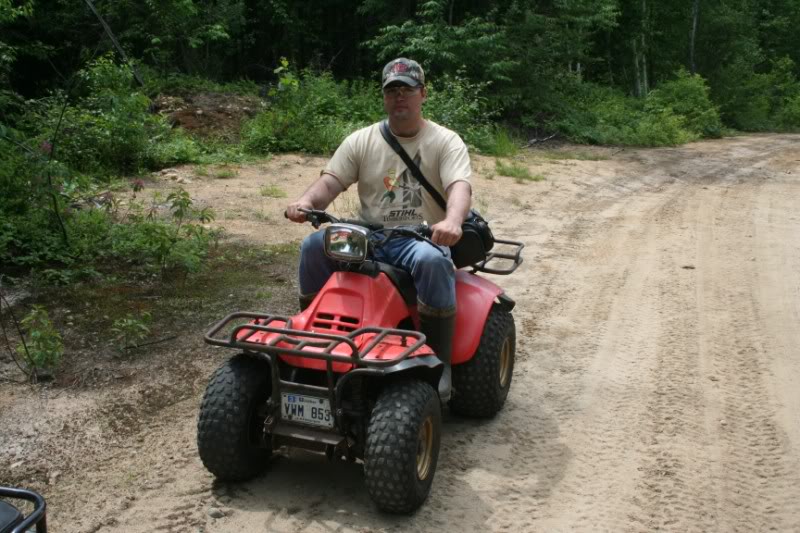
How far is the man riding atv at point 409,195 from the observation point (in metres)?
4.23

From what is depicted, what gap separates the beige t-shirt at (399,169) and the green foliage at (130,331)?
2.01m

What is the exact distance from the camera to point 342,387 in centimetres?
371

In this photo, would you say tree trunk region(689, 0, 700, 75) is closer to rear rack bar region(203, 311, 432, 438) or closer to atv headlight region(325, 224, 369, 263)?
atv headlight region(325, 224, 369, 263)

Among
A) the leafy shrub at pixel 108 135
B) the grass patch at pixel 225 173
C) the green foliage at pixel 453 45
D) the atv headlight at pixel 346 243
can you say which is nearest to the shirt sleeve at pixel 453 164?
the atv headlight at pixel 346 243

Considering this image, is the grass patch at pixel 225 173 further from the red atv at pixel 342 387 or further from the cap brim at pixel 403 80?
the red atv at pixel 342 387

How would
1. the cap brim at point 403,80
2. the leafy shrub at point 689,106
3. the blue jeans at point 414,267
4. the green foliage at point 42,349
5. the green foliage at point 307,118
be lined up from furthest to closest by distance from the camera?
the leafy shrub at point 689,106 < the green foliage at point 307,118 < the green foliage at point 42,349 < the cap brim at point 403,80 < the blue jeans at point 414,267

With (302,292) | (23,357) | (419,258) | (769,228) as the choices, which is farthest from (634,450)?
(769,228)

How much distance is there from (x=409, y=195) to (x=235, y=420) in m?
1.55

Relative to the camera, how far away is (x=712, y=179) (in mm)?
14109

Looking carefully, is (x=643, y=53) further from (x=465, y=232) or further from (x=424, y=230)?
(x=424, y=230)

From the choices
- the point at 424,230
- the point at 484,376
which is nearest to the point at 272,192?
the point at 484,376

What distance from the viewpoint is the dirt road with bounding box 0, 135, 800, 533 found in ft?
12.6

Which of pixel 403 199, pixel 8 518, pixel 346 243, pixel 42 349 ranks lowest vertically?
pixel 42 349

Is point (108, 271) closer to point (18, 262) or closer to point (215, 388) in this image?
point (18, 262)
